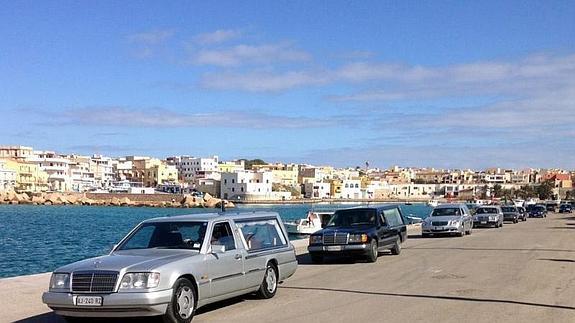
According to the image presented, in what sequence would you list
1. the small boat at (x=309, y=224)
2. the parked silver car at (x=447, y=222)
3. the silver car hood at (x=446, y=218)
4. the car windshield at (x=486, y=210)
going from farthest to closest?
the small boat at (x=309, y=224) < the car windshield at (x=486, y=210) < the silver car hood at (x=446, y=218) < the parked silver car at (x=447, y=222)

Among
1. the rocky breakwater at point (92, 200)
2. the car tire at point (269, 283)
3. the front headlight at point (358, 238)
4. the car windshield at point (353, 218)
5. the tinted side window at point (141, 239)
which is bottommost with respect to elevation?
the rocky breakwater at point (92, 200)

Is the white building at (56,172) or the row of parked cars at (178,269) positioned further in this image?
the white building at (56,172)

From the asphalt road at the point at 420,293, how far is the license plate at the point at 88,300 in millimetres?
1690

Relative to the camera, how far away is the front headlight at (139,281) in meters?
10.1

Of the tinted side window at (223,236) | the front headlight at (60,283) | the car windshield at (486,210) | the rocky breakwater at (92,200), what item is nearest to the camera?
the front headlight at (60,283)

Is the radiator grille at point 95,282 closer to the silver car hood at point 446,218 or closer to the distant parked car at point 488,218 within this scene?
the silver car hood at point 446,218

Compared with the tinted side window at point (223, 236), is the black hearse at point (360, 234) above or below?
below

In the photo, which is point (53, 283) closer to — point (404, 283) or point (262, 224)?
point (262, 224)

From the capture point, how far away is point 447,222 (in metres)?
35.0

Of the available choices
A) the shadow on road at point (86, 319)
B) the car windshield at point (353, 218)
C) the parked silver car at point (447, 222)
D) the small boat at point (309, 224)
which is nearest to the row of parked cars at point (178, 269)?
the shadow on road at point (86, 319)

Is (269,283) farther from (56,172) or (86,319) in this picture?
(56,172)

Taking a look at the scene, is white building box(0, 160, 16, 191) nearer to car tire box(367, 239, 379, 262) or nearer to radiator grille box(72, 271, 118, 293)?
car tire box(367, 239, 379, 262)

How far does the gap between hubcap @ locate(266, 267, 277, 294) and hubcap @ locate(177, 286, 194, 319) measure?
2.83 metres

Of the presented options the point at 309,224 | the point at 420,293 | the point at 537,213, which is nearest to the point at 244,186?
the point at 537,213
